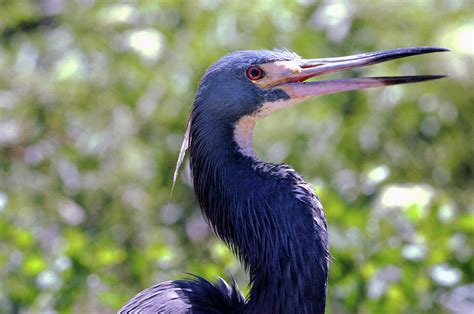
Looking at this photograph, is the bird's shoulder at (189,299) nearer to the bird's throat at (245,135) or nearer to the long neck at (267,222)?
the long neck at (267,222)

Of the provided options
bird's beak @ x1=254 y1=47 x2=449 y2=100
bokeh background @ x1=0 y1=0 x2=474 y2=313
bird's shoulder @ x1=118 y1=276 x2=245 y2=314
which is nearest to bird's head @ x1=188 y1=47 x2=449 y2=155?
bird's beak @ x1=254 y1=47 x2=449 y2=100

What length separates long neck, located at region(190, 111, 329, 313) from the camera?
2723 millimetres

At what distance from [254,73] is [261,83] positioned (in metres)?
0.04

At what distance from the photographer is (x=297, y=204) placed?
2.73 m

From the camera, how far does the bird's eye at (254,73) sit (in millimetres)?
2921

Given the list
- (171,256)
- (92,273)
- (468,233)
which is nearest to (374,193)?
(468,233)

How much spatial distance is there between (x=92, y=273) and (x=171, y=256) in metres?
0.43

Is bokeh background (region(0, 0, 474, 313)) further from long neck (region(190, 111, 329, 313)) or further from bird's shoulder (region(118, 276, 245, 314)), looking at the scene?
long neck (region(190, 111, 329, 313))

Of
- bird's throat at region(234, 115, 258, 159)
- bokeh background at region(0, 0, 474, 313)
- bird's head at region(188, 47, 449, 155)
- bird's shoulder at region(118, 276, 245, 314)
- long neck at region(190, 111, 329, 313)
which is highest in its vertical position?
bokeh background at region(0, 0, 474, 313)

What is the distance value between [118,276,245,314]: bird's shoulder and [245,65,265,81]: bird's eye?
68 centimetres

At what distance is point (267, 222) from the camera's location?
274 cm

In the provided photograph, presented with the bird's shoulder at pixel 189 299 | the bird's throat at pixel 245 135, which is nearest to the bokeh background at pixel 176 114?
the bird's shoulder at pixel 189 299

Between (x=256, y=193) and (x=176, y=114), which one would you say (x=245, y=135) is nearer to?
(x=256, y=193)

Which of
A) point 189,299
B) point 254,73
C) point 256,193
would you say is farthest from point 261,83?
point 189,299
